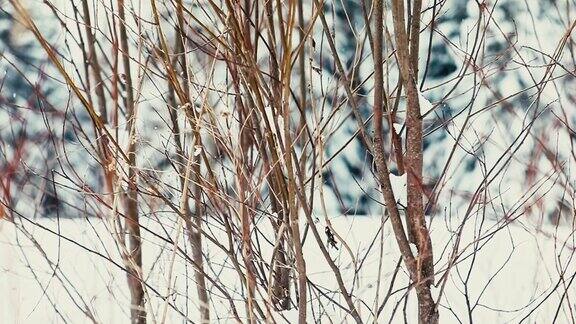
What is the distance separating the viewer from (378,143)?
5.90ft

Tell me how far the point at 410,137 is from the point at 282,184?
1.21 ft

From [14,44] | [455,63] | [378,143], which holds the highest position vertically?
[14,44]

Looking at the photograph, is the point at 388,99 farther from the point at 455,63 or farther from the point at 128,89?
the point at 455,63

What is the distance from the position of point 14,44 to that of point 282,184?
292 inches

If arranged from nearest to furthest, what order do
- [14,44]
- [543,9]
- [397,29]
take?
[397,29], [543,9], [14,44]

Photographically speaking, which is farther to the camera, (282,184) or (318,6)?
(282,184)

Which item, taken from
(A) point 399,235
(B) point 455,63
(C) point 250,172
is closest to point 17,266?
(C) point 250,172

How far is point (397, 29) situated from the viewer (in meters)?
1.73

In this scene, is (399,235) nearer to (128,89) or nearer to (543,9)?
(128,89)

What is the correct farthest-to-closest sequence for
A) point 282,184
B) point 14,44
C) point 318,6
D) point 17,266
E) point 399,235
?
point 14,44 → point 17,266 → point 282,184 → point 399,235 → point 318,6

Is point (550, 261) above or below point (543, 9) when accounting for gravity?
below

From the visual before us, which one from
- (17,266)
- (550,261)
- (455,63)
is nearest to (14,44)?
(17,266)

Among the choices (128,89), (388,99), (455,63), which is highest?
(455,63)

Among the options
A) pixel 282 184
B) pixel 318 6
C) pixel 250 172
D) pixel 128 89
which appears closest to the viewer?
pixel 318 6
